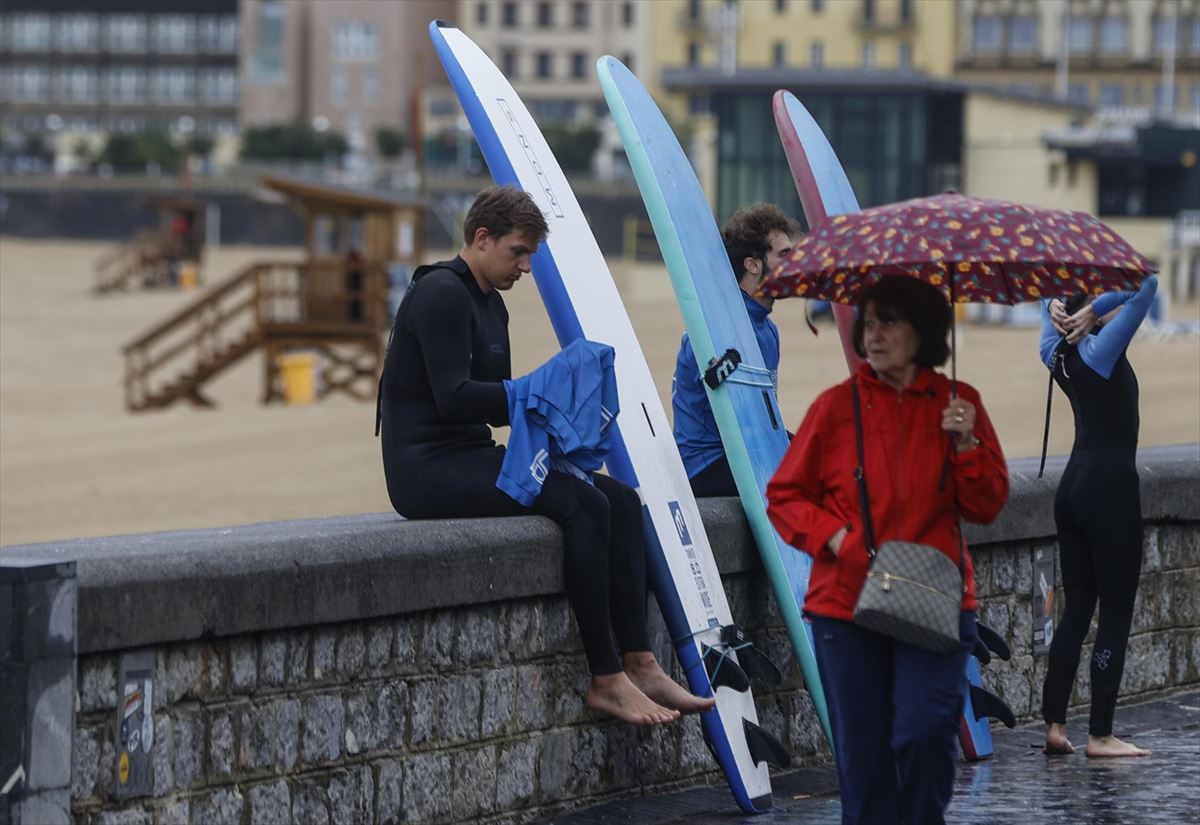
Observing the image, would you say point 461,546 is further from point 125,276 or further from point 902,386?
point 125,276

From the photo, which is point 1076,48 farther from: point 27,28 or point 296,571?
point 296,571

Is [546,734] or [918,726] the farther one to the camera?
[546,734]

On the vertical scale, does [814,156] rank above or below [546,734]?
above

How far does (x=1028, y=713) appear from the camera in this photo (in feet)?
22.2

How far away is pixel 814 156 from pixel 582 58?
10263 centimetres

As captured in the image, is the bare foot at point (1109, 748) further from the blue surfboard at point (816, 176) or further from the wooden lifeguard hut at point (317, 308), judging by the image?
the wooden lifeguard hut at point (317, 308)

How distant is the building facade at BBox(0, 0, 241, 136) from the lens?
10981 cm

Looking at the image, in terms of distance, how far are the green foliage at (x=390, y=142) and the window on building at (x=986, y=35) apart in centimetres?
2638

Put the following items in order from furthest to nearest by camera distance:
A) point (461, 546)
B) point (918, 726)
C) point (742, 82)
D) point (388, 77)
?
point (388, 77) → point (742, 82) → point (461, 546) → point (918, 726)

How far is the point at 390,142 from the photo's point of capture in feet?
313

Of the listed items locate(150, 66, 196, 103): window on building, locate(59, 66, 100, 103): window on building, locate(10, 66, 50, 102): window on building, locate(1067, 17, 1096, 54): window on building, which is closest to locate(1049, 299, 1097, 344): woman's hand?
locate(1067, 17, 1096, 54): window on building

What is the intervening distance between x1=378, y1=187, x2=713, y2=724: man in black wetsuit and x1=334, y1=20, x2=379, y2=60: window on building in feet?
335

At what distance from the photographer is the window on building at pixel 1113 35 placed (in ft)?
320

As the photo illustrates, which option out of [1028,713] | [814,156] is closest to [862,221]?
[814,156]
